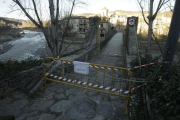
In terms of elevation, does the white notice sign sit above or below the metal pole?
below

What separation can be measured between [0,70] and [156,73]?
5035 mm

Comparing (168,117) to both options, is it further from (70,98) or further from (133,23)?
(133,23)

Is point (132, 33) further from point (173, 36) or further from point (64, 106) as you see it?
point (64, 106)

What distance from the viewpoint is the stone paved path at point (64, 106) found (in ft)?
10.0

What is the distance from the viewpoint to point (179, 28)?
8.29 ft

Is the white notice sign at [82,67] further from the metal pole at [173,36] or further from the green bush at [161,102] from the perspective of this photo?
the metal pole at [173,36]

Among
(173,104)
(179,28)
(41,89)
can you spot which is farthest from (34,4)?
(173,104)

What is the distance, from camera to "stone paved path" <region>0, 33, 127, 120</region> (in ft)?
10.0

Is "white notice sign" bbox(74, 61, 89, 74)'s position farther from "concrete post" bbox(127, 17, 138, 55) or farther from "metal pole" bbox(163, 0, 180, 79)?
"concrete post" bbox(127, 17, 138, 55)

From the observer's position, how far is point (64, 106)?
3.42 meters

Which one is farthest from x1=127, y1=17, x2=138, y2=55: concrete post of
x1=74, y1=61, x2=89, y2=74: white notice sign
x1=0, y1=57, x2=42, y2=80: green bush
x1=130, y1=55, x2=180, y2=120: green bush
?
x1=0, y1=57, x2=42, y2=80: green bush

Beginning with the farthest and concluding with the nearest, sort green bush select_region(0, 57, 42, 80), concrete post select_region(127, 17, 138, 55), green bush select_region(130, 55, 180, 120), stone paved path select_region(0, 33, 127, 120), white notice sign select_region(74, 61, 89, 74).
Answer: concrete post select_region(127, 17, 138, 55), green bush select_region(0, 57, 42, 80), white notice sign select_region(74, 61, 89, 74), stone paved path select_region(0, 33, 127, 120), green bush select_region(130, 55, 180, 120)

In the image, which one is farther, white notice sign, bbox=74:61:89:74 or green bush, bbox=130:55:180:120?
white notice sign, bbox=74:61:89:74

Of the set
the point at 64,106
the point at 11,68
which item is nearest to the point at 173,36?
the point at 64,106
